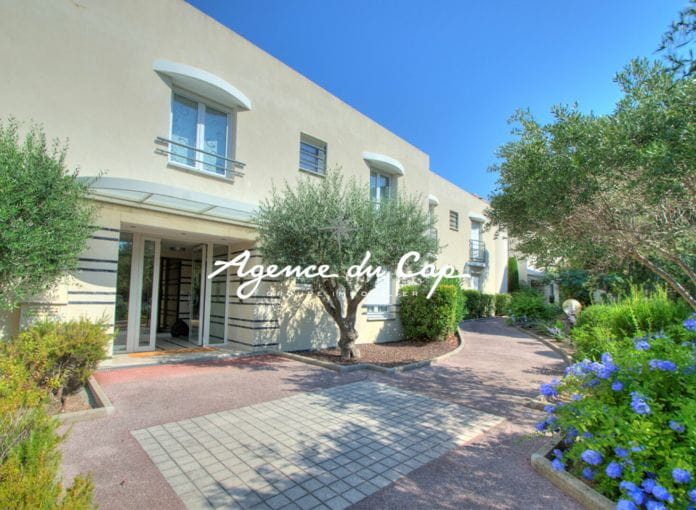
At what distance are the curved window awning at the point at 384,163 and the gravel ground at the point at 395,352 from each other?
6.12 meters

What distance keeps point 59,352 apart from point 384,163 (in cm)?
1037

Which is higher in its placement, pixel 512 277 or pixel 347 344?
pixel 512 277

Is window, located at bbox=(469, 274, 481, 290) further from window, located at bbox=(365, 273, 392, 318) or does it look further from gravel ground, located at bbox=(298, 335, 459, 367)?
window, located at bbox=(365, 273, 392, 318)

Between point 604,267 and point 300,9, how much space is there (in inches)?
348

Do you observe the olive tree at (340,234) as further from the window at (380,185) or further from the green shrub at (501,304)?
the green shrub at (501,304)

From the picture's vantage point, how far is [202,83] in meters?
8.14

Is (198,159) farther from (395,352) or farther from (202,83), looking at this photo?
(395,352)

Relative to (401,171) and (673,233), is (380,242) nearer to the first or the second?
(673,233)

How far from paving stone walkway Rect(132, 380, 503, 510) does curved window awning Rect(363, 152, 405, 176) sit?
8613 millimetres

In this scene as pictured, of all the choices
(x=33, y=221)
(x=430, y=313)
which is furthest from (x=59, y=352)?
(x=430, y=313)

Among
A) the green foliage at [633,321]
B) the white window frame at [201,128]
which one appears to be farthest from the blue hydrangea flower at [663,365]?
the white window frame at [201,128]

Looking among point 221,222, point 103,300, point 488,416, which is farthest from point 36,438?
point 221,222

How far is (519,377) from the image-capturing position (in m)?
7.74

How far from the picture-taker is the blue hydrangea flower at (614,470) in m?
2.77
